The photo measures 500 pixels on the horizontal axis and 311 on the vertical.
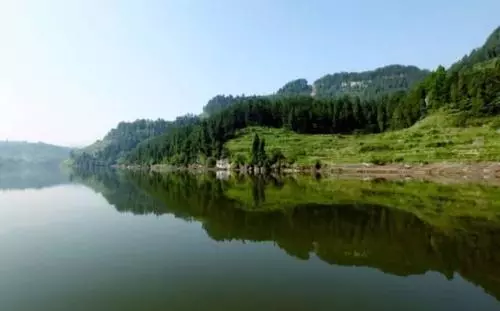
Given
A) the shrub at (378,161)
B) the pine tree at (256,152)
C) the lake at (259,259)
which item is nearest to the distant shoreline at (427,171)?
the shrub at (378,161)

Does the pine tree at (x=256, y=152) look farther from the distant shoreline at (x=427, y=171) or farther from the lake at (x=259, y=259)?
the lake at (x=259, y=259)

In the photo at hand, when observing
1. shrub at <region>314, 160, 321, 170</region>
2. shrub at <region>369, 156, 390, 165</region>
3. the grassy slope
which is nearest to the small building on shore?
the grassy slope

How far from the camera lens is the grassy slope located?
10375 cm

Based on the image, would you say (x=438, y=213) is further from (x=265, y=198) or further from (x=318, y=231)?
(x=265, y=198)

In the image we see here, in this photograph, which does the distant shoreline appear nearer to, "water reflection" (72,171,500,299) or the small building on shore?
"water reflection" (72,171,500,299)

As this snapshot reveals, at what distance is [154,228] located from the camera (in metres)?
39.5

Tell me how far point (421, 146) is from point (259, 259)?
107m

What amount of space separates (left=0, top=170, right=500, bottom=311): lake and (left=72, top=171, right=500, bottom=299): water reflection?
0.13m

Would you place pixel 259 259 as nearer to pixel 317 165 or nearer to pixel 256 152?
pixel 317 165

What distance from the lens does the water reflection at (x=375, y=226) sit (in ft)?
82.2

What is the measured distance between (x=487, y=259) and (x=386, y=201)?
30.3 m

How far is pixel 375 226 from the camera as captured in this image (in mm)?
37062

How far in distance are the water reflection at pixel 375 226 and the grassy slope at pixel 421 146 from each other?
44854 mm

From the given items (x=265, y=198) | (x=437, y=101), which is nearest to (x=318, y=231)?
(x=265, y=198)
